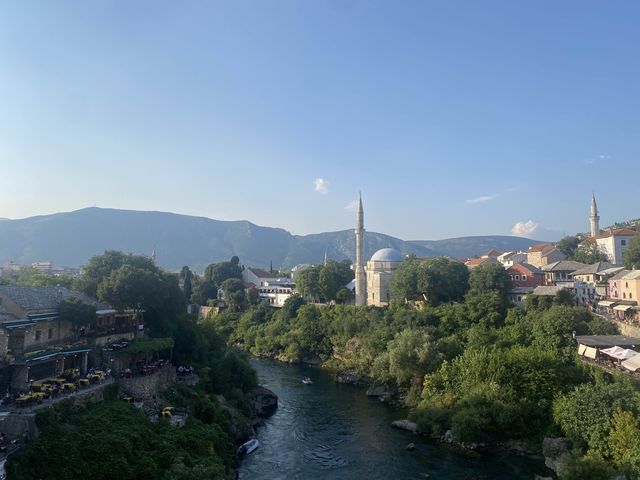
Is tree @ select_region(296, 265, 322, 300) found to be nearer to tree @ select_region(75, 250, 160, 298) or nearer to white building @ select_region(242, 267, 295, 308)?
white building @ select_region(242, 267, 295, 308)

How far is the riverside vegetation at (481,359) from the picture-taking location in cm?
2491

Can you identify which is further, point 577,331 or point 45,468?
point 577,331

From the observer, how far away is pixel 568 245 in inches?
2950

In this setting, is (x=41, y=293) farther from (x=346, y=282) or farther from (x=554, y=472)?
(x=346, y=282)

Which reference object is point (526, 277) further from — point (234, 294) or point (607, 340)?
point (234, 294)

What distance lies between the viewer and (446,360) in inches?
1519

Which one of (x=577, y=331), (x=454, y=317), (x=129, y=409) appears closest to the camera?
(x=129, y=409)

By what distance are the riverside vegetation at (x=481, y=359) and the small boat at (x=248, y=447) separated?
34.0 feet

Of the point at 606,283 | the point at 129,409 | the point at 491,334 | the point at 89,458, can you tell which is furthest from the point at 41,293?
the point at 606,283

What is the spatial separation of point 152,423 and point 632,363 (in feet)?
86.4

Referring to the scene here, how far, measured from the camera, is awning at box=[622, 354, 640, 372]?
1118 inches

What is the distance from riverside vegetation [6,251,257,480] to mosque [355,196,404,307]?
29.2 metres

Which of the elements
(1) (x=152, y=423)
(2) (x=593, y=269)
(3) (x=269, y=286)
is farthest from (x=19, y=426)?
(3) (x=269, y=286)

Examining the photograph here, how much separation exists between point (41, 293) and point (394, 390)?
26.7m
